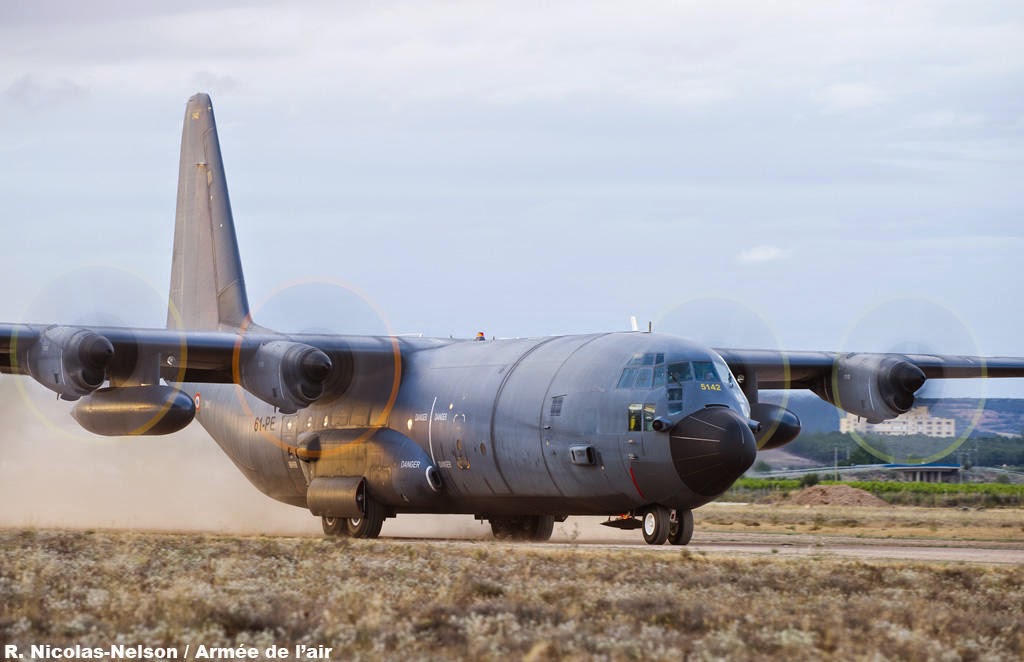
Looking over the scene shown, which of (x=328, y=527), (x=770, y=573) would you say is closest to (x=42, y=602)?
(x=770, y=573)

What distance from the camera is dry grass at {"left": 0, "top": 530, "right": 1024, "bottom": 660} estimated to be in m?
11.9

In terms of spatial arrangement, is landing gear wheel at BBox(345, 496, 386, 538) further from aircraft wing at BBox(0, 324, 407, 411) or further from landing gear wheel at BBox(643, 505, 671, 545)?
landing gear wheel at BBox(643, 505, 671, 545)

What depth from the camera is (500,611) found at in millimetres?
13500

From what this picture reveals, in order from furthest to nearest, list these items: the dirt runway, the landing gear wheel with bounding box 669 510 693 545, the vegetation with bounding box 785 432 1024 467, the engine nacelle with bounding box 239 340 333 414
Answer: the vegetation with bounding box 785 432 1024 467, the engine nacelle with bounding box 239 340 333 414, the landing gear wheel with bounding box 669 510 693 545, the dirt runway

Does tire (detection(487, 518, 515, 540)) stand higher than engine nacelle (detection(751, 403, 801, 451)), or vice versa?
engine nacelle (detection(751, 403, 801, 451))

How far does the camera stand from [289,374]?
83.2 feet

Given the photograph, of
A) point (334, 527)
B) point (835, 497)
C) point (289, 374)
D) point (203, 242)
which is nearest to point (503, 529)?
point (334, 527)

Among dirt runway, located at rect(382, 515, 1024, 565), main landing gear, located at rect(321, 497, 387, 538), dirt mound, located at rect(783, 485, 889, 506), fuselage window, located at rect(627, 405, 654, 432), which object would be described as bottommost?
dirt mound, located at rect(783, 485, 889, 506)

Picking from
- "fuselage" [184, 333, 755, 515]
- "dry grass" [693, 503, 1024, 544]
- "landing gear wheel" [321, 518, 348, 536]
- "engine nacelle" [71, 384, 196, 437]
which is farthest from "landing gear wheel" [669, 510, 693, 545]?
"engine nacelle" [71, 384, 196, 437]

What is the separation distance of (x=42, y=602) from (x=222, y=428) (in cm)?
1773

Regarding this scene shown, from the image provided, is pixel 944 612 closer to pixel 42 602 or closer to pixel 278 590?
pixel 278 590

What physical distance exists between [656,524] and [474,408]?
4.29m

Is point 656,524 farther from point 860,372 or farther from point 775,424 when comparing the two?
point 860,372

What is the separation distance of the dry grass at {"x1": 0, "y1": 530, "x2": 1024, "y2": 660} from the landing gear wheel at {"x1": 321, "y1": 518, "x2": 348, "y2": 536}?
300 inches
